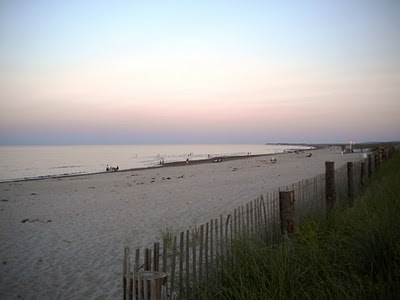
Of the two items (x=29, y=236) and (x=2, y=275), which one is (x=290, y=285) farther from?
(x=29, y=236)

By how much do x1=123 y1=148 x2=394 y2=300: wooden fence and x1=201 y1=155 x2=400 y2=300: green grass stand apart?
0.67 feet

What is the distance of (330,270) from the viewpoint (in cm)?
384

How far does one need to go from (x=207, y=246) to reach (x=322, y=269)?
1.38 meters

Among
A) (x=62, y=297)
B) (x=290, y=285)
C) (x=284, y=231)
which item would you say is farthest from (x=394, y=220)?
(x=62, y=297)

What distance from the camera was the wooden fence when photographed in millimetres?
2830

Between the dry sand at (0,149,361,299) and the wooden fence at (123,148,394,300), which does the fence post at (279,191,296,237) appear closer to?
the wooden fence at (123,148,394,300)

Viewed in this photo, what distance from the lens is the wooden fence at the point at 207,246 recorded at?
2.83 metres

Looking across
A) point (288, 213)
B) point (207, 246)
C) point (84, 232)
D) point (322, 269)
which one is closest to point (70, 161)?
point (84, 232)

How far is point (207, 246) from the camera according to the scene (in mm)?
4266

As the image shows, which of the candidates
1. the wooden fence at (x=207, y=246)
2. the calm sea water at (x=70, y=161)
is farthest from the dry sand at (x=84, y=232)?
the calm sea water at (x=70, y=161)

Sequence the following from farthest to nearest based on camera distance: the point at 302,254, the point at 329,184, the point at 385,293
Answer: the point at 329,184 → the point at 302,254 → the point at 385,293

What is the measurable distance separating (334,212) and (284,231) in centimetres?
193

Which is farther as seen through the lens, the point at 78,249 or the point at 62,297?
the point at 78,249

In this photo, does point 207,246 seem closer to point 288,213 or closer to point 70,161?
point 288,213
